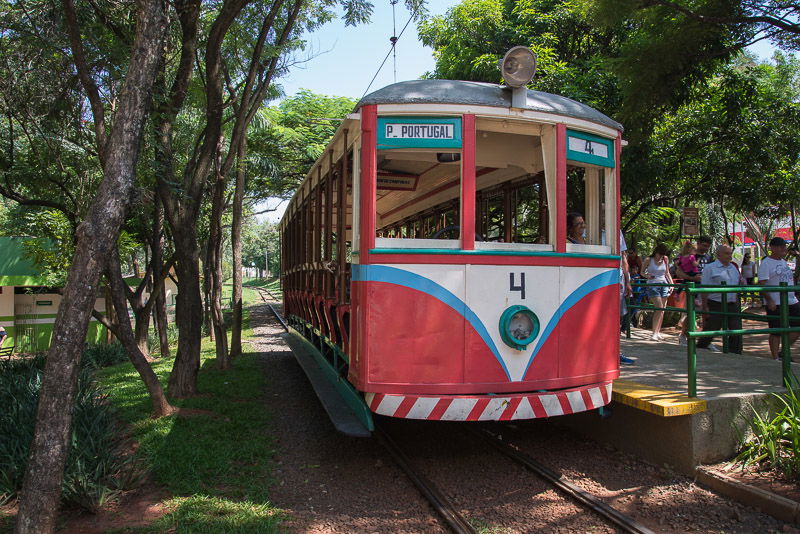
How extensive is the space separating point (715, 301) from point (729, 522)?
4048mm

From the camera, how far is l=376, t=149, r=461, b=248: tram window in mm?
5152

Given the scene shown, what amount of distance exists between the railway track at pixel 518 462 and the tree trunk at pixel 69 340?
2457 millimetres

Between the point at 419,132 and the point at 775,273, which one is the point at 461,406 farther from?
the point at 775,273

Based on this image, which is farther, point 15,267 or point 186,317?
point 15,267

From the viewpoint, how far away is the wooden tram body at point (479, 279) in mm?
4289

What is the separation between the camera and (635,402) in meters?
4.80

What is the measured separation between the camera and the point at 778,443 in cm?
441

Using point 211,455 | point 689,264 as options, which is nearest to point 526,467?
point 211,455

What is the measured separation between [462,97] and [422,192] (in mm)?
2363

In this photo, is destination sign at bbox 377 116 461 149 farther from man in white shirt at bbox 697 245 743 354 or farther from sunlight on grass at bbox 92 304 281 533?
man in white shirt at bbox 697 245 743 354

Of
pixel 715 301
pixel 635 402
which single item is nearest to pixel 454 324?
pixel 635 402

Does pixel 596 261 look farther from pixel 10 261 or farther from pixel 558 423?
pixel 10 261

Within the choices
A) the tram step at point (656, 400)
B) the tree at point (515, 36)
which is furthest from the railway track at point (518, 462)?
the tree at point (515, 36)

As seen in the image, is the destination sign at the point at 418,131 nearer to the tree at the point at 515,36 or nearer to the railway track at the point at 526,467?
the railway track at the point at 526,467
